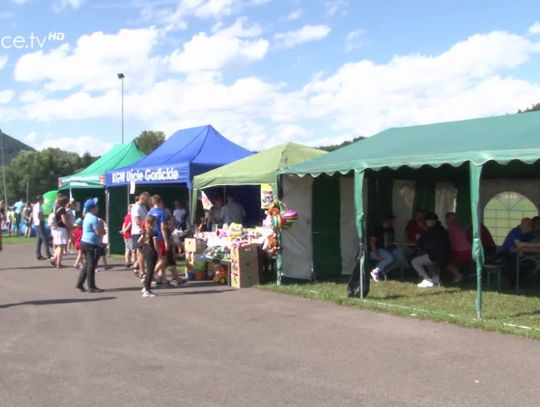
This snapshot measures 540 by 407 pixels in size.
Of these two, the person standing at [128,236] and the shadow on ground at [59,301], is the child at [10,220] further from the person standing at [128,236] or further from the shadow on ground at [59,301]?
the shadow on ground at [59,301]

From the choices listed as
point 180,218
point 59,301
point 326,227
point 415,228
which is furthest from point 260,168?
point 180,218

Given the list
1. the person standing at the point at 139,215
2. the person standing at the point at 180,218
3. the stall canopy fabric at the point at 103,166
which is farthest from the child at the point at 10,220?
the person standing at the point at 139,215

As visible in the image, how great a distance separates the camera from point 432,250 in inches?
410

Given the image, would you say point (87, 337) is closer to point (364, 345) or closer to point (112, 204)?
point (364, 345)

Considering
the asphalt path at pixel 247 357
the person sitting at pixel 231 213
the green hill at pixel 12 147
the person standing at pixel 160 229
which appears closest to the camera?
the asphalt path at pixel 247 357

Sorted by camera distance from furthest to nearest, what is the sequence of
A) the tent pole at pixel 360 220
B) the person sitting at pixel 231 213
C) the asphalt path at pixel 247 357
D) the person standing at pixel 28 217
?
the person standing at pixel 28 217 < the person sitting at pixel 231 213 < the tent pole at pixel 360 220 < the asphalt path at pixel 247 357

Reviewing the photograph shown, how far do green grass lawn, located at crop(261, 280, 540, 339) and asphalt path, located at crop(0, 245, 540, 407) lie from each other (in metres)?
0.30

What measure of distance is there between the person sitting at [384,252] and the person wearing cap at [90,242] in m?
5.15

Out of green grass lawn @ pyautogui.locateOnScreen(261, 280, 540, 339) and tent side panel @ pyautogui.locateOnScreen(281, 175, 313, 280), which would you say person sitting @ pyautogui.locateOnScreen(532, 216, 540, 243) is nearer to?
green grass lawn @ pyautogui.locateOnScreen(261, 280, 540, 339)

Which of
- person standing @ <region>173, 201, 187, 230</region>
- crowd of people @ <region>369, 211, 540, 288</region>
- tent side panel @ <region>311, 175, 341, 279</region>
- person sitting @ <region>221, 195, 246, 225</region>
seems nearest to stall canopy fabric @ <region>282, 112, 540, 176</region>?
tent side panel @ <region>311, 175, 341, 279</region>

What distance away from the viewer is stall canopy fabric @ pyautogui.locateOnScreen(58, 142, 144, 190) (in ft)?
59.6

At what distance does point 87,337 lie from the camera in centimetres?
708

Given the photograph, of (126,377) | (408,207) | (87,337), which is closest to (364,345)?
(126,377)

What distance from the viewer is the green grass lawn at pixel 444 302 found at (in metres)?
7.38
